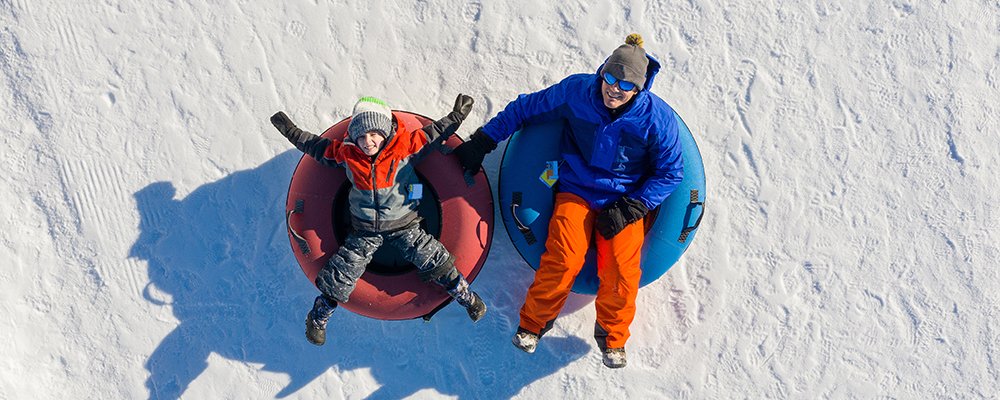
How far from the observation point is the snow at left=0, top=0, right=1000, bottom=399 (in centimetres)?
267

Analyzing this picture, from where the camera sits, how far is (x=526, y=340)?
7.92 ft

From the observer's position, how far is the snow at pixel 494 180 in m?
2.67

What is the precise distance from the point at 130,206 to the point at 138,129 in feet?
0.98

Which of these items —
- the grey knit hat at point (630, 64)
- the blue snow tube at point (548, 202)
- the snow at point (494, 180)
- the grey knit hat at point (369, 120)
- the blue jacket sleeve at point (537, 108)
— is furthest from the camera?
the snow at point (494, 180)

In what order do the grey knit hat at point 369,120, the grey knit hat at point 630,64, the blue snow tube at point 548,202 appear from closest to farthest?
1. the grey knit hat at point 630,64
2. the grey knit hat at point 369,120
3. the blue snow tube at point 548,202

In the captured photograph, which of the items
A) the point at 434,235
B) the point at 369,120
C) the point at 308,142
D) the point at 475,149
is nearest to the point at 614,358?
the point at 434,235

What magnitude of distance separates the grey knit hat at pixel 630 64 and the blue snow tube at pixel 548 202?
391 mm

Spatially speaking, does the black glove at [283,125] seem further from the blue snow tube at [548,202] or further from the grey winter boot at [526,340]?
the grey winter boot at [526,340]

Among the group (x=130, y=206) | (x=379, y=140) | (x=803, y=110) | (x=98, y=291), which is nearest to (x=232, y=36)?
(x=130, y=206)

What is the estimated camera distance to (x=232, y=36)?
2672 millimetres

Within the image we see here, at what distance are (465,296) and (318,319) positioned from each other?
1.76ft

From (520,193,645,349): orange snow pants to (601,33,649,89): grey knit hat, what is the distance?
50cm

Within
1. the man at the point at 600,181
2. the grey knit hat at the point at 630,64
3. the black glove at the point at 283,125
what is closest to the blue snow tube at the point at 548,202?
the man at the point at 600,181

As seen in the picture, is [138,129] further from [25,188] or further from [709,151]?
[709,151]
